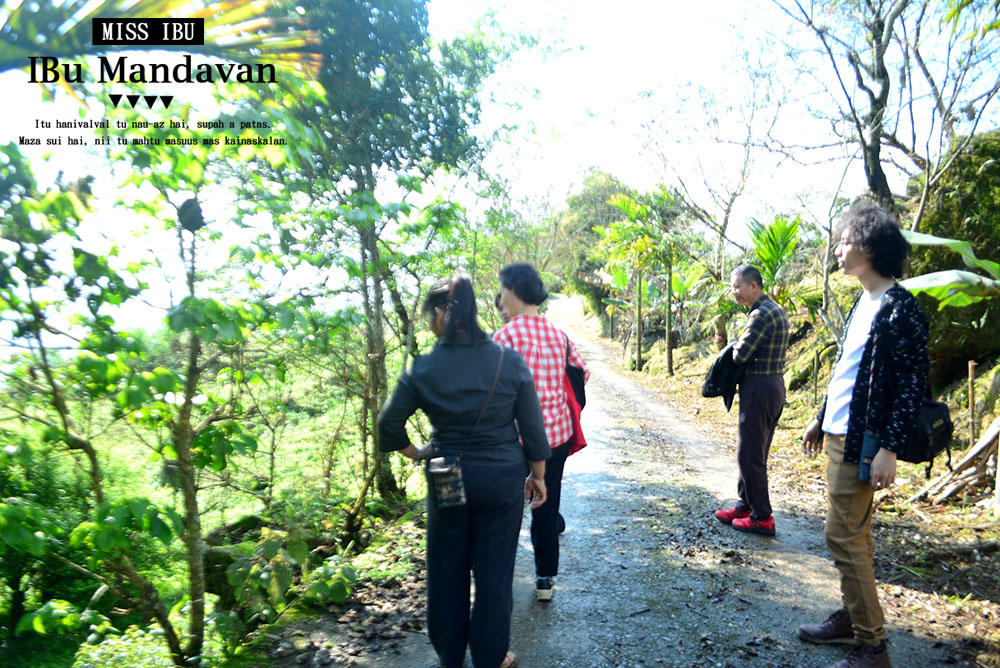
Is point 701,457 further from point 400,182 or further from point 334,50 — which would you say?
point 334,50

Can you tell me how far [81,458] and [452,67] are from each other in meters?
6.13

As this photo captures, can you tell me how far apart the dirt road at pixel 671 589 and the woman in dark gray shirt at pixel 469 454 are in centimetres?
69

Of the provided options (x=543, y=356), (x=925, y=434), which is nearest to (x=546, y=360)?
(x=543, y=356)

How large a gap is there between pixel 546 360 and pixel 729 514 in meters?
2.72

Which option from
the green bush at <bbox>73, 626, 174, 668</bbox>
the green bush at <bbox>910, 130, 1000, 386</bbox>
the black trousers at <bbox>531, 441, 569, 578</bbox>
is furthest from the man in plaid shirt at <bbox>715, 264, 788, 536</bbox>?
the green bush at <bbox>910, 130, 1000, 386</bbox>

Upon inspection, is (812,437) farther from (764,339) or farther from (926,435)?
(764,339)

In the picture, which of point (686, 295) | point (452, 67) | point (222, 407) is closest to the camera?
point (222, 407)

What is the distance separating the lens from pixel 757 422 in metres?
4.63

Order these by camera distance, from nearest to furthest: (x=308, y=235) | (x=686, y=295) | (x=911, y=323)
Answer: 1. (x=911, y=323)
2. (x=308, y=235)
3. (x=686, y=295)

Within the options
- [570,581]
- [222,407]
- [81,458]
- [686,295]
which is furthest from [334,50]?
[686,295]

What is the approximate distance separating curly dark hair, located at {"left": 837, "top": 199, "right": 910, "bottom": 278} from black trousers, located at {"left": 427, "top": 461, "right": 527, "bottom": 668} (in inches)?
75.7

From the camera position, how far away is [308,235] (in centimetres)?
393

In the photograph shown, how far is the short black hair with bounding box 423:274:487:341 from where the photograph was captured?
2.64m

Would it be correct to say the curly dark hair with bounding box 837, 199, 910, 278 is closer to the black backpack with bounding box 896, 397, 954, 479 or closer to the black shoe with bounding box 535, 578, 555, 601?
the black backpack with bounding box 896, 397, 954, 479
